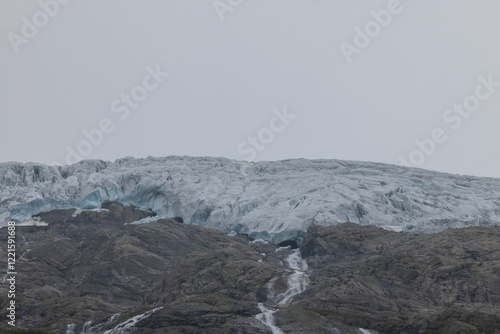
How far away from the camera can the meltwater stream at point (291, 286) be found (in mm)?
66375

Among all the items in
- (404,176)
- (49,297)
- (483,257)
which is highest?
(404,176)

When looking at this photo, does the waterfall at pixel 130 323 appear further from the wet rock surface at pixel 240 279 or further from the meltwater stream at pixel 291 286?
the meltwater stream at pixel 291 286

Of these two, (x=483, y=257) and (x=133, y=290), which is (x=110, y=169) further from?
(x=483, y=257)

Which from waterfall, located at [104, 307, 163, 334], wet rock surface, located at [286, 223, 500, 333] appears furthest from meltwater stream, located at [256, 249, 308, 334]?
waterfall, located at [104, 307, 163, 334]

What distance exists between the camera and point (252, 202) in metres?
114

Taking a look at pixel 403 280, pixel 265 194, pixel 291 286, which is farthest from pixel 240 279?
pixel 265 194

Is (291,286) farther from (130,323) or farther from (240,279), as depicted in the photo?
(130,323)

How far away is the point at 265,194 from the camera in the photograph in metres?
118

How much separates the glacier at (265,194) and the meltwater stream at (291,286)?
7.35 m

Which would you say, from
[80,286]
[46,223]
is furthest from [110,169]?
[80,286]

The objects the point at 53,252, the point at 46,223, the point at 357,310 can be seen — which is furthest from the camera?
the point at 46,223

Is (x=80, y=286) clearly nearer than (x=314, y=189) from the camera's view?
Yes

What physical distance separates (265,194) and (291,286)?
38088mm

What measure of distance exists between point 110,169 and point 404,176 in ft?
183
